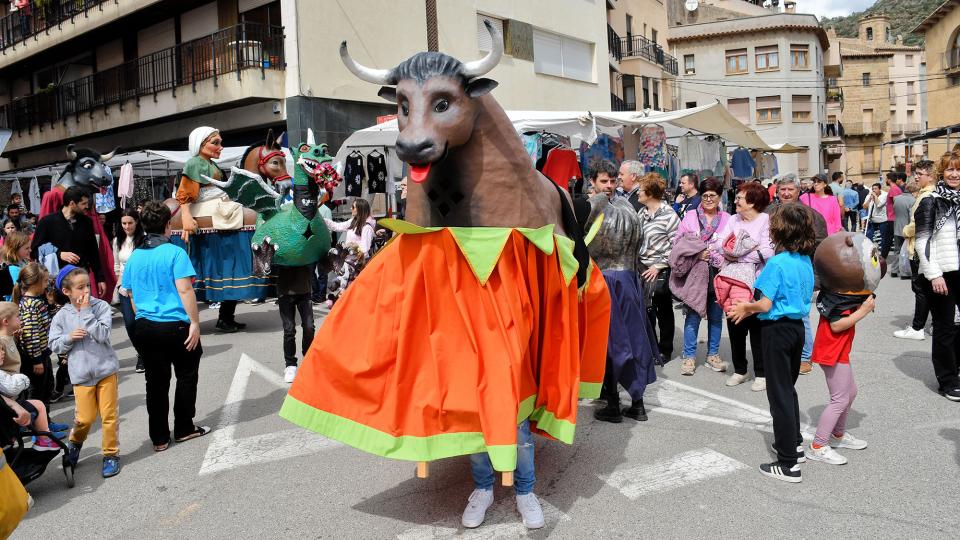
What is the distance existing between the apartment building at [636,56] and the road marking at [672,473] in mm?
27330

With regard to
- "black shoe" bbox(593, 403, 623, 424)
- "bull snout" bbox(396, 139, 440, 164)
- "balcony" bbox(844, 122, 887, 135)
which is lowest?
"black shoe" bbox(593, 403, 623, 424)

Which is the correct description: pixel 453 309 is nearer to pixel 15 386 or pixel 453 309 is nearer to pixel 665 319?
pixel 15 386

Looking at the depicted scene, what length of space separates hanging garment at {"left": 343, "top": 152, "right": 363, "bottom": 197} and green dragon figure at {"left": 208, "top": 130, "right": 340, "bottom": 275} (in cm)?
623

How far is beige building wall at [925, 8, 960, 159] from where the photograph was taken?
3469 centimetres

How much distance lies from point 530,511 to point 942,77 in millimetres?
40423

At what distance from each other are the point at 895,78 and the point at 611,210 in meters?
80.9

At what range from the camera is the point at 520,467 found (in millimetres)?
3598

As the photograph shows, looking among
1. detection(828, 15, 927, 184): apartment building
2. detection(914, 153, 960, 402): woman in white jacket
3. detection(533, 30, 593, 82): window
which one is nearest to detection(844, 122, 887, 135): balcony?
detection(828, 15, 927, 184): apartment building

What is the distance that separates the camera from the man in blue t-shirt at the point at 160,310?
4.86m

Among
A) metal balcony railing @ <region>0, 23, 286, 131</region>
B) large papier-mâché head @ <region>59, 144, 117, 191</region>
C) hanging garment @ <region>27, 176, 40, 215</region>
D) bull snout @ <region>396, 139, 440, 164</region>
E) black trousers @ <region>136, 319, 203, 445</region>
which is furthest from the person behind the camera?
hanging garment @ <region>27, 176, 40, 215</region>

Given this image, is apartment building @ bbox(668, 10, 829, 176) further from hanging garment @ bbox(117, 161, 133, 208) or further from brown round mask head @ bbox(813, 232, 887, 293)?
brown round mask head @ bbox(813, 232, 887, 293)

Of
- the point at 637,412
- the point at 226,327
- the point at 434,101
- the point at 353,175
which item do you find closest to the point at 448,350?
the point at 434,101

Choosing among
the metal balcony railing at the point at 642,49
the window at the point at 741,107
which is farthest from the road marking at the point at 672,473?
the window at the point at 741,107

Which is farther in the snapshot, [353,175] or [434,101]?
[353,175]
